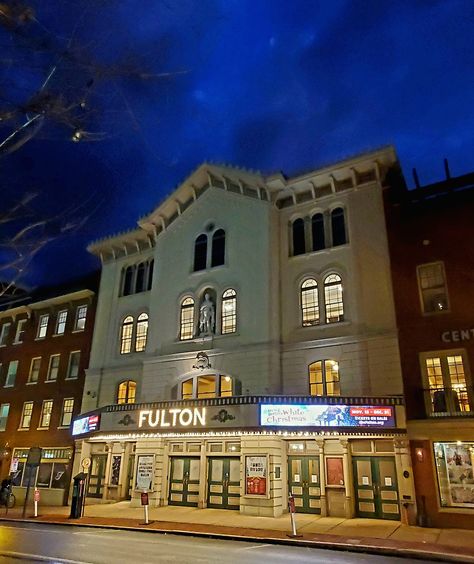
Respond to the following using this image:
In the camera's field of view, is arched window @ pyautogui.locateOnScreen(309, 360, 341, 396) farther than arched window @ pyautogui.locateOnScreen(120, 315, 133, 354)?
No

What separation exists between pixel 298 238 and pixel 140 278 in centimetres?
1139

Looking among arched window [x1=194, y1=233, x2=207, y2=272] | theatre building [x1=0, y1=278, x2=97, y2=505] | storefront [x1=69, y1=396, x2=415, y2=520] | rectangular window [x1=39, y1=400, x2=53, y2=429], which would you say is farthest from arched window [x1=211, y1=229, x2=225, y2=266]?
rectangular window [x1=39, y1=400, x2=53, y2=429]

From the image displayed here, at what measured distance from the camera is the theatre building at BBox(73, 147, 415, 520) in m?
18.5

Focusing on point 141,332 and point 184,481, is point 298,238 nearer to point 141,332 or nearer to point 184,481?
point 141,332

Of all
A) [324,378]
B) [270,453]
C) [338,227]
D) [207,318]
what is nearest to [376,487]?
[270,453]

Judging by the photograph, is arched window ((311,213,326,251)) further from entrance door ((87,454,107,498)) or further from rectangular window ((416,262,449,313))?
entrance door ((87,454,107,498))

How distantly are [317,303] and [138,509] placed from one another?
13.1 m

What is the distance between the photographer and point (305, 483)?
19.8 m

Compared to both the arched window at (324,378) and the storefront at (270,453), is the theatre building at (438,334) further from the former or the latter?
the arched window at (324,378)

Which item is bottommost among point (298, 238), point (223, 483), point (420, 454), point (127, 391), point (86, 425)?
point (223, 483)

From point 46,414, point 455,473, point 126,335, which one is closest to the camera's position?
point 455,473

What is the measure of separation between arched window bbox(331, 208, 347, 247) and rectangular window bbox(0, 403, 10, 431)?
25.9m

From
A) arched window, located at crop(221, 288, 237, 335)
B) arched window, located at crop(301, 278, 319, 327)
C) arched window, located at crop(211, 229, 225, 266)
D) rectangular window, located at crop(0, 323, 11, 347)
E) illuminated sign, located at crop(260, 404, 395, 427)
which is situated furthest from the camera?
rectangular window, located at crop(0, 323, 11, 347)

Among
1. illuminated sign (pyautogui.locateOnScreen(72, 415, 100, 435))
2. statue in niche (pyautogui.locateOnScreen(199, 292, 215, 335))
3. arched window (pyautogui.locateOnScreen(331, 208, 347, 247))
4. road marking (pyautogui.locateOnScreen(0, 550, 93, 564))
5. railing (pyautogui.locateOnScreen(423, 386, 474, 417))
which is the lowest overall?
road marking (pyautogui.locateOnScreen(0, 550, 93, 564))
